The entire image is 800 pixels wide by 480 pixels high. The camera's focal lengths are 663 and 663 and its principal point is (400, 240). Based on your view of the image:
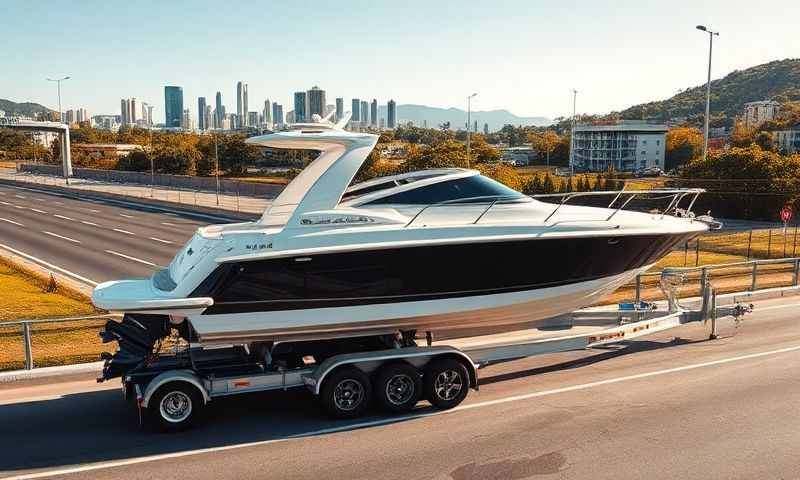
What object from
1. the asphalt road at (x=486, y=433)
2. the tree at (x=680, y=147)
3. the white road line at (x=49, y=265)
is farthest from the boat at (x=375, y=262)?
the tree at (x=680, y=147)

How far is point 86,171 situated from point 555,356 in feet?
257

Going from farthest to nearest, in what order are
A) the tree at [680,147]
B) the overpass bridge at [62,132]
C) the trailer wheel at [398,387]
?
the tree at [680,147] → the overpass bridge at [62,132] → the trailer wheel at [398,387]

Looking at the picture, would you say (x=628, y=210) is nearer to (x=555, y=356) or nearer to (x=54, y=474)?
(x=555, y=356)

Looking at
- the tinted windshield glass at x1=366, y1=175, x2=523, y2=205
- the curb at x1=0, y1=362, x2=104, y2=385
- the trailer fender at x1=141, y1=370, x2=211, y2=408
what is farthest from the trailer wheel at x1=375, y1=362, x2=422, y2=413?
the curb at x1=0, y1=362, x2=104, y2=385

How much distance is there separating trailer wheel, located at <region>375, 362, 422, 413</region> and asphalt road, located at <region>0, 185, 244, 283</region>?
44.6ft

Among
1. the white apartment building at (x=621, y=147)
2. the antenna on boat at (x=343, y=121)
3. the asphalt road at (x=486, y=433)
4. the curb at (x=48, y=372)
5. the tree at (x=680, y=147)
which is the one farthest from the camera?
the white apartment building at (x=621, y=147)

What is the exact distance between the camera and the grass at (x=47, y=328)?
10938 millimetres

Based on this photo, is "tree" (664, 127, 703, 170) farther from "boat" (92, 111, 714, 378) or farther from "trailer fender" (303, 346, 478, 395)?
"trailer fender" (303, 346, 478, 395)

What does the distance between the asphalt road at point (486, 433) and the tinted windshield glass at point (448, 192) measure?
9.51ft

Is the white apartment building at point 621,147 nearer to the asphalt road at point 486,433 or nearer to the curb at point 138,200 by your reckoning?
the curb at point 138,200

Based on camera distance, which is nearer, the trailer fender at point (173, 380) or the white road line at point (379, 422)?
the white road line at point (379, 422)

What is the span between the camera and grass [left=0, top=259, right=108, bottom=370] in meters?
10.9

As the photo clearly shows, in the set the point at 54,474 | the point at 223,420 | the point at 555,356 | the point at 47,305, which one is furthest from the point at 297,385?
the point at 47,305

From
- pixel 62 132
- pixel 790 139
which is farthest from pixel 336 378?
A: pixel 790 139
